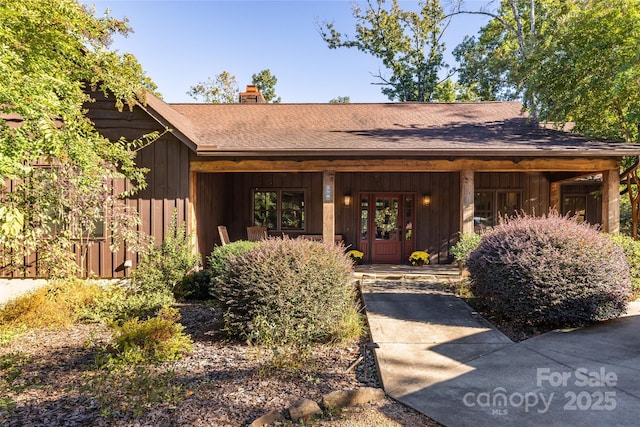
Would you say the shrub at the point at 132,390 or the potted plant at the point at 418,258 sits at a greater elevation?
the potted plant at the point at 418,258

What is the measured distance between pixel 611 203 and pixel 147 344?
9010 mm

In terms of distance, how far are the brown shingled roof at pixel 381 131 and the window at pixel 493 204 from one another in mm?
1987

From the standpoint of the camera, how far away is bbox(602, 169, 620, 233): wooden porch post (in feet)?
25.6

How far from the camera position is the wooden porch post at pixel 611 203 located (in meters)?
7.81

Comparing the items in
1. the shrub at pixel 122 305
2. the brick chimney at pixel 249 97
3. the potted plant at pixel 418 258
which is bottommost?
the shrub at pixel 122 305

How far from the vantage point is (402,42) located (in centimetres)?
2206

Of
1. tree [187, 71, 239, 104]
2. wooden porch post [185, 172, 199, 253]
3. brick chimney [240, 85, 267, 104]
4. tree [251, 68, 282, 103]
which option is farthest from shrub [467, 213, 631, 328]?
tree [251, 68, 282, 103]

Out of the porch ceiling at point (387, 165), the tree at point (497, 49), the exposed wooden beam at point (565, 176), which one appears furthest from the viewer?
the tree at point (497, 49)

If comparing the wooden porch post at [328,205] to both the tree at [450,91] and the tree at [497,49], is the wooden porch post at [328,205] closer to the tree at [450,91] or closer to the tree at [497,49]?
the tree at [497,49]

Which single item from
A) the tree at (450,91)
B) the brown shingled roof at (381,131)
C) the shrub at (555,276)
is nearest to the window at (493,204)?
the brown shingled roof at (381,131)

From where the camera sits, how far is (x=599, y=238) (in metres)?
5.31

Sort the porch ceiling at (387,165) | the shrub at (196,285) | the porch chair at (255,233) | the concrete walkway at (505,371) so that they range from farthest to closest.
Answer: the porch chair at (255,233), the porch ceiling at (387,165), the shrub at (196,285), the concrete walkway at (505,371)

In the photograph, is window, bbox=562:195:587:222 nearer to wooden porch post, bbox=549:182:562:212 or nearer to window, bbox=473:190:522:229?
wooden porch post, bbox=549:182:562:212

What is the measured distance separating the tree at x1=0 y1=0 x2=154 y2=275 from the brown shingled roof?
249cm
